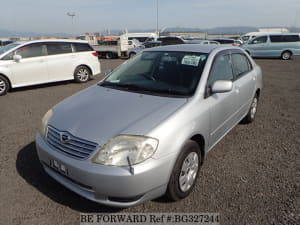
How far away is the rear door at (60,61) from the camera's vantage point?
24.6 feet

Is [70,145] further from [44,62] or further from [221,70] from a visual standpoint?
[44,62]

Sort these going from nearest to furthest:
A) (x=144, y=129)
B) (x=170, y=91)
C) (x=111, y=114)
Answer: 1. (x=144, y=129)
2. (x=111, y=114)
3. (x=170, y=91)

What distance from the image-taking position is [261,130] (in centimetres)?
412

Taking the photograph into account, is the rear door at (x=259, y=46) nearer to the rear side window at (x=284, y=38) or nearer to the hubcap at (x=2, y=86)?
the rear side window at (x=284, y=38)

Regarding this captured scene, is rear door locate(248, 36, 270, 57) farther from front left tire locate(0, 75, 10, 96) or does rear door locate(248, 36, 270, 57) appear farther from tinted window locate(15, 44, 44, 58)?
front left tire locate(0, 75, 10, 96)

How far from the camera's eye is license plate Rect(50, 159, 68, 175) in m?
2.05

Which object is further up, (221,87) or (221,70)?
(221,70)

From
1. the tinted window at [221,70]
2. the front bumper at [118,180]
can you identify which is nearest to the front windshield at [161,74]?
the tinted window at [221,70]

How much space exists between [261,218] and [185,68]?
1.85 metres

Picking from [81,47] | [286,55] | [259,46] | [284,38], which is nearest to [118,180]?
[81,47]

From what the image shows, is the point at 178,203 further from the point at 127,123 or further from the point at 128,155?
the point at 127,123

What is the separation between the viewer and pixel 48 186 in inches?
102

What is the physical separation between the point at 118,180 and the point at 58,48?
7196 mm

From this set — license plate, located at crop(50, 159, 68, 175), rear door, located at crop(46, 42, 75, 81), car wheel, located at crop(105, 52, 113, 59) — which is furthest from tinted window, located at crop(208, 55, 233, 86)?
car wheel, located at crop(105, 52, 113, 59)
